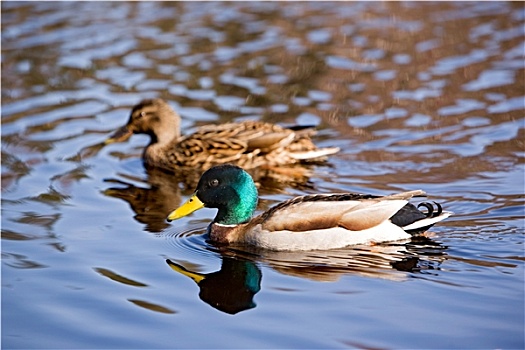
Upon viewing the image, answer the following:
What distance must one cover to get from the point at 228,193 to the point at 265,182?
2.11m

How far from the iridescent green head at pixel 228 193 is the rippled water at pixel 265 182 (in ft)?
1.10

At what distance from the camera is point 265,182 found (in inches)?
421

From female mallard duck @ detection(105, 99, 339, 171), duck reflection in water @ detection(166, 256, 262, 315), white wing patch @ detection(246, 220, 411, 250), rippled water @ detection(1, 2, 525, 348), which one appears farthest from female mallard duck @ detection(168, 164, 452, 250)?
female mallard duck @ detection(105, 99, 339, 171)

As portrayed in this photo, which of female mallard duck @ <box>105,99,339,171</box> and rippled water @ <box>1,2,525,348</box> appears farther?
female mallard duck @ <box>105,99,339,171</box>

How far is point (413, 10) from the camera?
1867 cm

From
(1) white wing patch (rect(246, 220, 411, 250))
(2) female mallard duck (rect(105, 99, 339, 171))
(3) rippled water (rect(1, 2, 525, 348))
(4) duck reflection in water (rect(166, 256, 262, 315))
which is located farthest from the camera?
(2) female mallard duck (rect(105, 99, 339, 171))

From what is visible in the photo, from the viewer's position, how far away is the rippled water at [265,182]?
681 centimetres

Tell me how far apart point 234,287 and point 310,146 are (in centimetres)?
407

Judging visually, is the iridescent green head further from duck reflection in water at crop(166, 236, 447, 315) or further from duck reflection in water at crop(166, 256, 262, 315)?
duck reflection in water at crop(166, 256, 262, 315)

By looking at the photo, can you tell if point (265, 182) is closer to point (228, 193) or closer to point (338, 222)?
point (228, 193)

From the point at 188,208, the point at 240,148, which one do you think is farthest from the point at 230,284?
the point at 240,148

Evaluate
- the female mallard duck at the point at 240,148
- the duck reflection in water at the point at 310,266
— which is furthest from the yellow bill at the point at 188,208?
the female mallard duck at the point at 240,148

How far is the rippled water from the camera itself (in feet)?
22.3

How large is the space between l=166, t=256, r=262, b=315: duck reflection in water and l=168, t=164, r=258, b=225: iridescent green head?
20.4 inches
